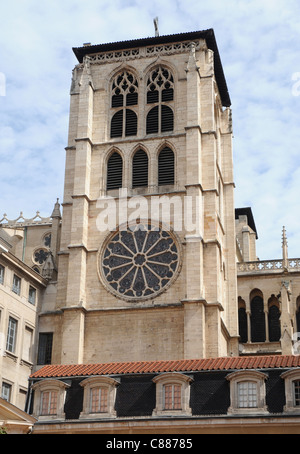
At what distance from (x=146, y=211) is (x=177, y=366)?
1315cm

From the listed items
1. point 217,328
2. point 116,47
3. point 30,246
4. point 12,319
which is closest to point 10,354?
point 12,319

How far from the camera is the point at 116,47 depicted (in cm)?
4294

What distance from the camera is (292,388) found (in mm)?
24516

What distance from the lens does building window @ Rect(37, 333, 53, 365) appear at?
37.7 metres

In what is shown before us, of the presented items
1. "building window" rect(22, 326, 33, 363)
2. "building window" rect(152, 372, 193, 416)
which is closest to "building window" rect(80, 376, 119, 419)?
"building window" rect(152, 372, 193, 416)

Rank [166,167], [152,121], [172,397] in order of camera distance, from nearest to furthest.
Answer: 1. [172,397]
2. [166,167]
3. [152,121]

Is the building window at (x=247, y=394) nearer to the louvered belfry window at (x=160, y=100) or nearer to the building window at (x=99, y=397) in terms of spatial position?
the building window at (x=99, y=397)

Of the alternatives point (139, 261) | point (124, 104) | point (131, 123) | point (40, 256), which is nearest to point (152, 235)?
point (139, 261)

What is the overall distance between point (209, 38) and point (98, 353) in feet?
58.1

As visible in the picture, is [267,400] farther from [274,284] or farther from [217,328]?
[274,284]

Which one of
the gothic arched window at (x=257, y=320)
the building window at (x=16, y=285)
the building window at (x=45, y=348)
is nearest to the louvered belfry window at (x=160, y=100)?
the gothic arched window at (x=257, y=320)

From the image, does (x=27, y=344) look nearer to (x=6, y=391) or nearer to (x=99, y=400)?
(x=6, y=391)

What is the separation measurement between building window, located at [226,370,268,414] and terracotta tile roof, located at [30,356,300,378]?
645 millimetres
